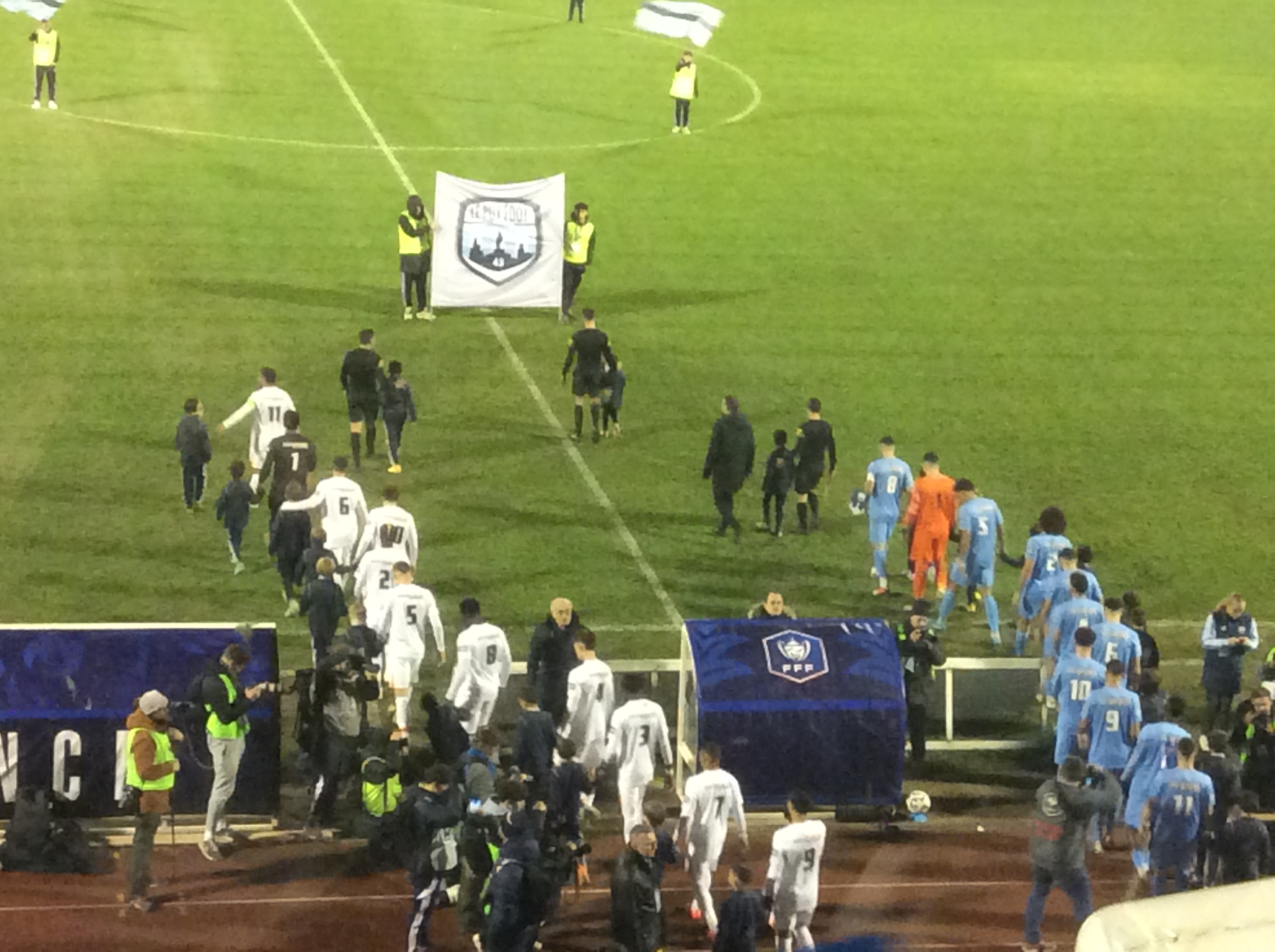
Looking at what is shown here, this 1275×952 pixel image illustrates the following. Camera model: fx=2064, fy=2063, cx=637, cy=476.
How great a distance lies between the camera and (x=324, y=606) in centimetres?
1566

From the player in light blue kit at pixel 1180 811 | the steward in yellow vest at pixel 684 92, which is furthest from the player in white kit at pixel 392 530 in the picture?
the steward in yellow vest at pixel 684 92

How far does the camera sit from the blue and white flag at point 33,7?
115 ft

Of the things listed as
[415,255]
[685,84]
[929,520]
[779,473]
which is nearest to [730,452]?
[779,473]

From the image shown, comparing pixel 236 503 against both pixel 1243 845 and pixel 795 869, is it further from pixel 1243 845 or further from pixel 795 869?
pixel 1243 845

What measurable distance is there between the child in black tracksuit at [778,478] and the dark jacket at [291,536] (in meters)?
4.47

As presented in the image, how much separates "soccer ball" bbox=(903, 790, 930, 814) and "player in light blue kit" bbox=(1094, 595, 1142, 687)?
5.29 feet

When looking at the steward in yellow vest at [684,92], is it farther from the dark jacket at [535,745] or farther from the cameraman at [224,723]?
the cameraman at [224,723]

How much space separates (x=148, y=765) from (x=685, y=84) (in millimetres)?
26909

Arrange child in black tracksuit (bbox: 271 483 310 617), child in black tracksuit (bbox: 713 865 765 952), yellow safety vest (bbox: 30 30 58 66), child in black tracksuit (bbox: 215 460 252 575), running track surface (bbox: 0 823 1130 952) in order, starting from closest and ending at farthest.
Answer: child in black tracksuit (bbox: 713 865 765 952), running track surface (bbox: 0 823 1130 952), child in black tracksuit (bbox: 271 483 310 617), child in black tracksuit (bbox: 215 460 252 575), yellow safety vest (bbox: 30 30 58 66)

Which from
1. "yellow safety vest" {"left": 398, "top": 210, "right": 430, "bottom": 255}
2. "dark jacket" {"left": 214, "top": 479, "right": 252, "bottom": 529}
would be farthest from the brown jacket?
"yellow safety vest" {"left": 398, "top": 210, "right": 430, "bottom": 255}

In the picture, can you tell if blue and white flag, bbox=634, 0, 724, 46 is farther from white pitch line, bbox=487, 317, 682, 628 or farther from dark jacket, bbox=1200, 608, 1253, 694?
dark jacket, bbox=1200, 608, 1253, 694

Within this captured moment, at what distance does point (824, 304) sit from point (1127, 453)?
6413 millimetres

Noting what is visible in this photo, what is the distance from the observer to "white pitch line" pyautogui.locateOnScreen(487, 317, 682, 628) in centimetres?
1916

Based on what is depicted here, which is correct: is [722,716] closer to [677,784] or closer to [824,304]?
[677,784]
